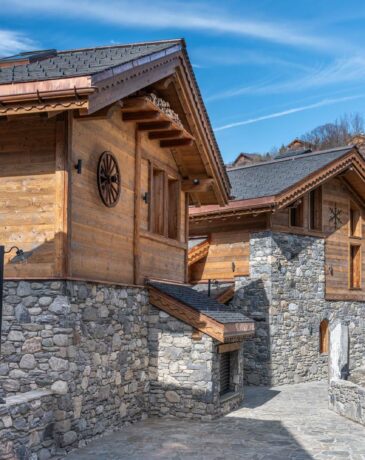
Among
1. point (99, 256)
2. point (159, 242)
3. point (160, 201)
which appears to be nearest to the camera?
point (99, 256)

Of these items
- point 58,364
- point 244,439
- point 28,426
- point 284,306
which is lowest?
point 244,439

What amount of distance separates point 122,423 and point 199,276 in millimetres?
8529

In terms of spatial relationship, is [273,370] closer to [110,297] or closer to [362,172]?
[362,172]

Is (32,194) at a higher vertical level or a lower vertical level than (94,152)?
lower

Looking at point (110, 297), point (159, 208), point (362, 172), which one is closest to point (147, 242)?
point (159, 208)

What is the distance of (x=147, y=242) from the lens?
484 inches

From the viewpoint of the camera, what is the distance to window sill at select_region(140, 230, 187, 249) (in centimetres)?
1208

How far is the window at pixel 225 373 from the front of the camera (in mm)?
13062

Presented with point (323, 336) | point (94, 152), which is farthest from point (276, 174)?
point (94, 152)

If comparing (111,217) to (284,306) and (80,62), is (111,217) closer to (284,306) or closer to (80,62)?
(80,62)

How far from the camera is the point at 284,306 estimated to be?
17.5 m

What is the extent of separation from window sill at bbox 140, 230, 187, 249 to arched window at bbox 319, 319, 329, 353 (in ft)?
21.4

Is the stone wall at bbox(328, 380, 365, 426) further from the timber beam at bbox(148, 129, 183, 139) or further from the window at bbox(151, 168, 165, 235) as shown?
the timber beam at bbox(148, 129, 183, 139)

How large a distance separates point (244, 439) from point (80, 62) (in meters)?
6.44
